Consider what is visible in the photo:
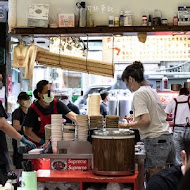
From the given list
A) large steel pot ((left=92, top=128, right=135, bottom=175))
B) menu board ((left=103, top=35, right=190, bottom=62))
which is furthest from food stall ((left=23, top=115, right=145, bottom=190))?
menu board ((left=103, top=35, right=190, bottom=62))

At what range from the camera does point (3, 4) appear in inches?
305

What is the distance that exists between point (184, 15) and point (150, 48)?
9.83ft

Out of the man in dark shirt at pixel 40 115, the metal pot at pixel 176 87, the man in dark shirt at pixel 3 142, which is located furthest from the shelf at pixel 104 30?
the metal pot at pixel 176 87

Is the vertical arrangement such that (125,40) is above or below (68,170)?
above

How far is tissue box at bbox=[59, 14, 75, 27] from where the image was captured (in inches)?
234

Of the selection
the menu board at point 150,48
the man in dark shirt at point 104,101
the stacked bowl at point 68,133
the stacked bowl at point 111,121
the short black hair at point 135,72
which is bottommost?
the man in dark shirt at point 104,101

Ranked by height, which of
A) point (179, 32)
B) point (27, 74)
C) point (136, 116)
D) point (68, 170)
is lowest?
point (68, 170)

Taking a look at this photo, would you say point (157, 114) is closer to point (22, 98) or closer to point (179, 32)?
point (179, 32)

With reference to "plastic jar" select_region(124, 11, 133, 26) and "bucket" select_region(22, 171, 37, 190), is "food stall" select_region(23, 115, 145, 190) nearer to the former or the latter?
"bucket" select_region(22, 171, 37, 190)

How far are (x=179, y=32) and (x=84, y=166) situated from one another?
2.69 meters

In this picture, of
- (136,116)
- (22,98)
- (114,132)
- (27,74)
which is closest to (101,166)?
(114,132)

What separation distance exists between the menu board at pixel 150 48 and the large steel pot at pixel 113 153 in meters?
4.78

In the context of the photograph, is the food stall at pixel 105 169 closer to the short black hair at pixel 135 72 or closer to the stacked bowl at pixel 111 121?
the stacked bowl at pixel 111 121

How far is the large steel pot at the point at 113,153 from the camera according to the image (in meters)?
3.76
